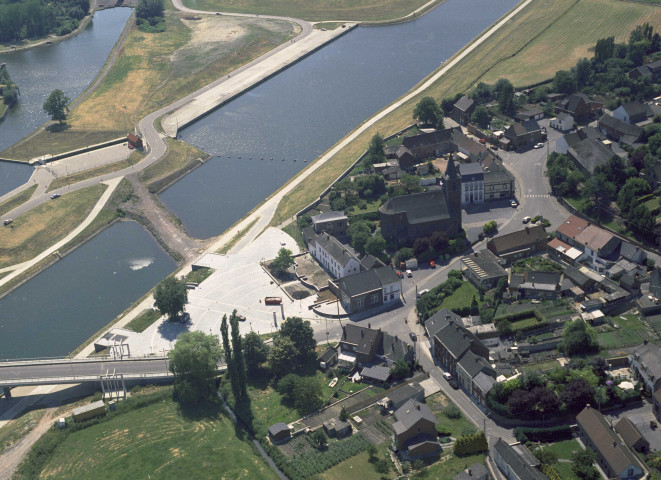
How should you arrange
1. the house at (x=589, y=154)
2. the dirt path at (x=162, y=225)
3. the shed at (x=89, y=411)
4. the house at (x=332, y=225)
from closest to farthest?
the shed at (x=89, y=411), the house at (x=332, y=225), the house at (x=589, y=154), the dirt path at (x=162, y=225)

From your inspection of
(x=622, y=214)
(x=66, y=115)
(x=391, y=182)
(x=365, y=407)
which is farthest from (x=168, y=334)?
(x=66, y=115)

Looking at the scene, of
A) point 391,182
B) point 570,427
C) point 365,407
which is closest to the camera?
point 570,427

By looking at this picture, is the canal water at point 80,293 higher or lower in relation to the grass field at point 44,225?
lower

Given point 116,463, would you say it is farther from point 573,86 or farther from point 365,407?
point 573,86

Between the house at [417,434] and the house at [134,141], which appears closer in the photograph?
the house at [417,434]

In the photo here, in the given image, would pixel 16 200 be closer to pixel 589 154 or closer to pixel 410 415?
pixel 410 415

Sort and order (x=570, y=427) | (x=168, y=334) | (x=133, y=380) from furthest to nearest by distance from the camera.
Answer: (x=168, y=334), (x=133, y=380), (x=570, y=427)

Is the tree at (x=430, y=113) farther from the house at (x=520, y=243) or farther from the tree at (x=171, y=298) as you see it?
the tree at (x=171, y=298)

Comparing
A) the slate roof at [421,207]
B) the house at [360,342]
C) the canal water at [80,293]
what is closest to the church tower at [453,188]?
the slate roof at [421,207]
